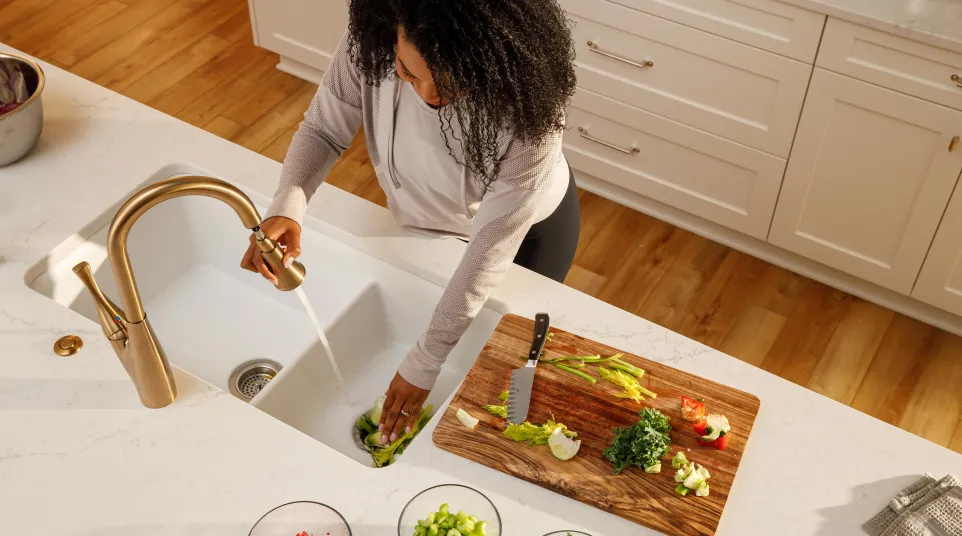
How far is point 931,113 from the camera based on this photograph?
2.29 meters

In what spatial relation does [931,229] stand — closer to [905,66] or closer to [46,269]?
[905,66]

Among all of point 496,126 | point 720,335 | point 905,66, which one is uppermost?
point 496,126

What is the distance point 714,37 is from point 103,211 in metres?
1.59

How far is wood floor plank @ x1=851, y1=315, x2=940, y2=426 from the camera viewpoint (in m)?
2.49

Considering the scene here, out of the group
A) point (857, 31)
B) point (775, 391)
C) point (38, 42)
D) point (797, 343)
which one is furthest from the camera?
point (38, 42)

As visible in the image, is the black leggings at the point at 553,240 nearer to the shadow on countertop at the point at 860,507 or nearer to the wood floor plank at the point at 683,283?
the shadow on countertop at the point at 860,507

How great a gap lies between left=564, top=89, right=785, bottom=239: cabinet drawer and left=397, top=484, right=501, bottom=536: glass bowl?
5.51 feet

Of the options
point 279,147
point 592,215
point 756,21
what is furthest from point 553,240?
point 279,147

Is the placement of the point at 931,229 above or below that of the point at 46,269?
below

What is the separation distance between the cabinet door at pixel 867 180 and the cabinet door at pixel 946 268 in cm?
2

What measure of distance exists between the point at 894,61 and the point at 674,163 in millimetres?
703

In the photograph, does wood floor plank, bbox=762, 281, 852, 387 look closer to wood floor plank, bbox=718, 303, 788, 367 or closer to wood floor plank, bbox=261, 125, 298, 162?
wood floor plank, bbox=718, 303, 788, 367

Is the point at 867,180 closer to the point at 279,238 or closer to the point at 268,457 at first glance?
the point at 279,238

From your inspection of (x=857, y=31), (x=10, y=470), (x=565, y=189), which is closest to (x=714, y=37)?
(x=857, y=31)
